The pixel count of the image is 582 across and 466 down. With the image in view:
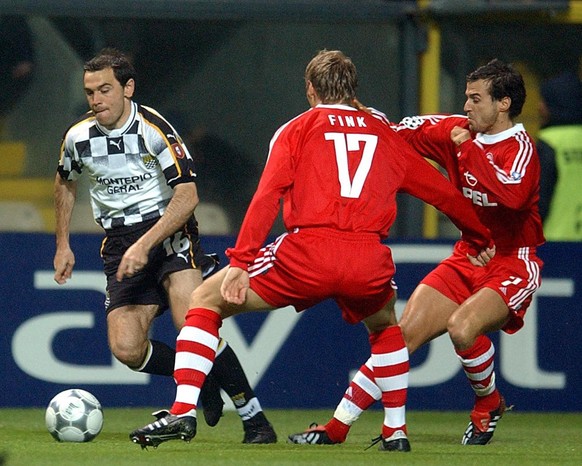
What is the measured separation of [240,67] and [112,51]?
3.74 metres

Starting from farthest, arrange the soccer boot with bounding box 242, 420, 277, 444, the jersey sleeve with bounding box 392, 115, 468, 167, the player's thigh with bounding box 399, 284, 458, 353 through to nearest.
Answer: the jersey sleeve with bounding box 392, 115, 468, 167 → the player's thigh with bounding box 399, 284, 458, 353 → the soccer boot with bounding box 242, 420, 277, 444

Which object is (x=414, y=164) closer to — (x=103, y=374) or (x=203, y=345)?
(x=203, y=345)

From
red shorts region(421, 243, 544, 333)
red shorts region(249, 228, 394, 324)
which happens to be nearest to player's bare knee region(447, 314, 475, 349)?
red shorts region(421, 243, 544, 333)

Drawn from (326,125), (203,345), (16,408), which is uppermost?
(326,125)

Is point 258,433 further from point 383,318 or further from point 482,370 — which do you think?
point 482,370

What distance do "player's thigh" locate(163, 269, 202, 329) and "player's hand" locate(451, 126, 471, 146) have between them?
1.47 meters

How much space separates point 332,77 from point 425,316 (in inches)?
61.8

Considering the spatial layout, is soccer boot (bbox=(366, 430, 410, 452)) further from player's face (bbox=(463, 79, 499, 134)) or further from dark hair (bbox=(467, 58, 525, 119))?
dark hair (bbox=(467, 58, 525, 119))

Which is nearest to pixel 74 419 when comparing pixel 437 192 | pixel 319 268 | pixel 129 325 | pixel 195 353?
pixel 129 325

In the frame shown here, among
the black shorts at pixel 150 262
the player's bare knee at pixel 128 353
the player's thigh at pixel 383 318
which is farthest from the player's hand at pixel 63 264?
the player's thigh at pixel 383 318

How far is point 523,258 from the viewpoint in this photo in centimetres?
749

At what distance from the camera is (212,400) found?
7.37m

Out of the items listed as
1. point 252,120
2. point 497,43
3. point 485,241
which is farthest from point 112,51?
point 497,43

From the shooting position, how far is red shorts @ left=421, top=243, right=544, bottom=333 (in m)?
7.39
